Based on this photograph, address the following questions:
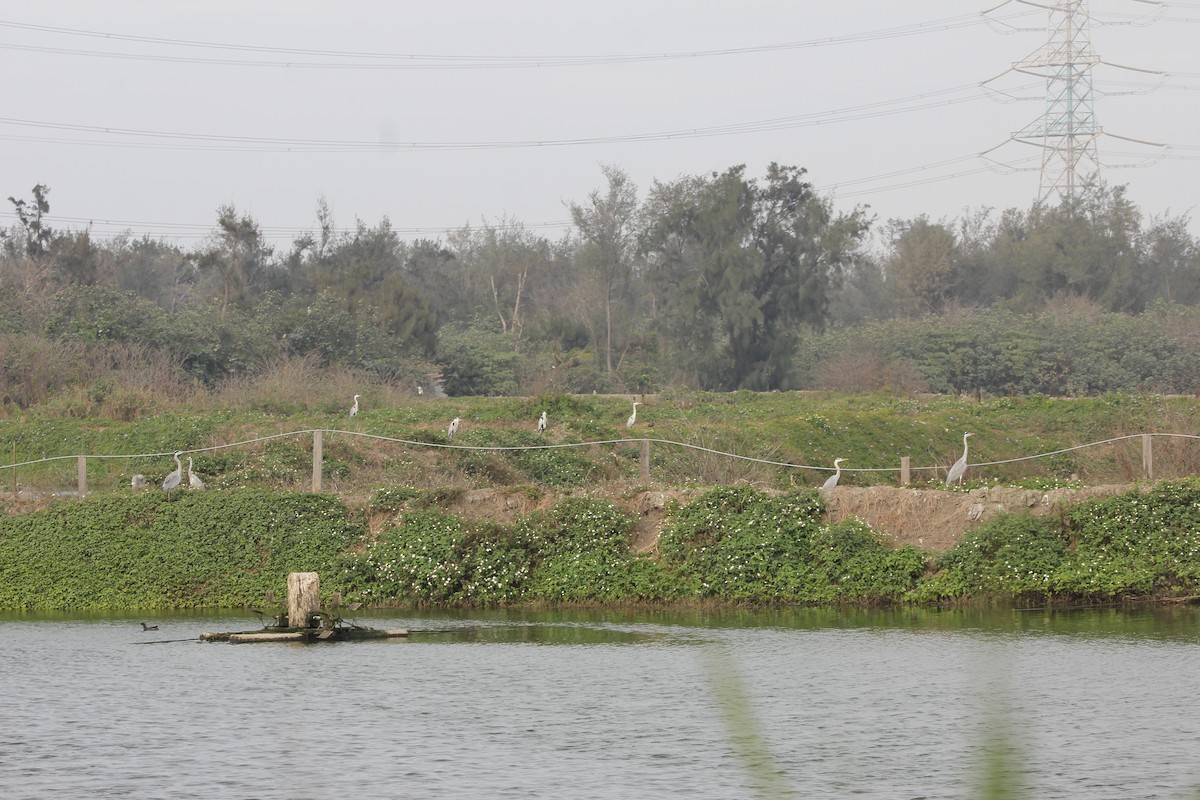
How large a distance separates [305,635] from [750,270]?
44194mm

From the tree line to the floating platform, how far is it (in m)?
23.9

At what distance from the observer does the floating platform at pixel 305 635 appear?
1888 centimetres

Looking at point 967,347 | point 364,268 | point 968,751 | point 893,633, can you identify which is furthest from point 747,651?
point 364,268

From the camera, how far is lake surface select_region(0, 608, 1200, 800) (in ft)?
37.7

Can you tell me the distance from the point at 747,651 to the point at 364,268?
1858 inches

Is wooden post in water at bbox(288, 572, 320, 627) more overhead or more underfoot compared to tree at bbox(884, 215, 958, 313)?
more underfoot

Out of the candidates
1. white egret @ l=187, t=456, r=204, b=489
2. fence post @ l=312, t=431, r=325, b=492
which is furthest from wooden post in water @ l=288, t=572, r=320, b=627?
white egret @ l=187, t=456, r=204, b=489

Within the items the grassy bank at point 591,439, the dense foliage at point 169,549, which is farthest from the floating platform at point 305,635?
the grassy bank at point 591,439

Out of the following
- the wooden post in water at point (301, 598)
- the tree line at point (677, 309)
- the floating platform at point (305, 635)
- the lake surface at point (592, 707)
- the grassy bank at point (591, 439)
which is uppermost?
the tree line at point (677, 309)

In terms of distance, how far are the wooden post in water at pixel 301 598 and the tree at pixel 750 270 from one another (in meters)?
42.3

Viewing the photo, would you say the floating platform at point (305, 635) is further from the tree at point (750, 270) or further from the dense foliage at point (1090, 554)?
the tree at point (750, 270)

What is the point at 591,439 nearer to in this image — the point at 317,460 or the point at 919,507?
the point at 317,460

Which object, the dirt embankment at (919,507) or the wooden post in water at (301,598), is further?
the dirt embankment at (919,507)

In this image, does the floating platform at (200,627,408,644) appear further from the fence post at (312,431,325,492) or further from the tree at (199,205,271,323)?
the tree at (199,205,271,323)
